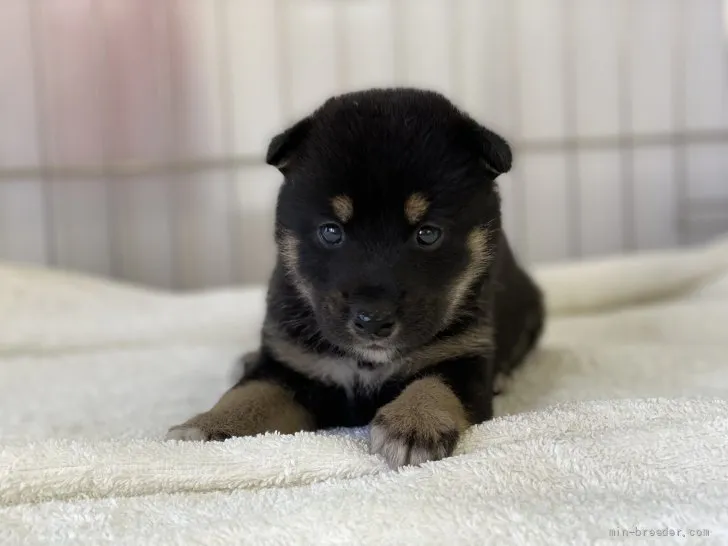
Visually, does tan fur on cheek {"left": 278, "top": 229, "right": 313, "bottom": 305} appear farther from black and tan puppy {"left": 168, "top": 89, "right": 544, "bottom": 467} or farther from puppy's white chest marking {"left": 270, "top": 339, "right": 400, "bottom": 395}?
puppy's white chest marking {"left": 270, "top": 339, "right": 400, "bottom": 395}

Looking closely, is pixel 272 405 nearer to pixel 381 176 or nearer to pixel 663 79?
pixel 381 176

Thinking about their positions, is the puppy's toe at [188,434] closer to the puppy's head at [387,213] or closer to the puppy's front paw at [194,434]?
the puppy's front paw at [194,434]

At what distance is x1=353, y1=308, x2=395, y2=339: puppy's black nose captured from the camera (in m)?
1.28

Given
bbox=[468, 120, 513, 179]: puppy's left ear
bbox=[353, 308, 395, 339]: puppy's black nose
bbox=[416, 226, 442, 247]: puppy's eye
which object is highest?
bbox=[468, 120, 513, 179]: puppy's left ear

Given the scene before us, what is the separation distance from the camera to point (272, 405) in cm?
148

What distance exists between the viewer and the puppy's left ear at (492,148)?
56.5 inches

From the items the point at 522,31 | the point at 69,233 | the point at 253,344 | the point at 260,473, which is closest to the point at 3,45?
the point at 69,233

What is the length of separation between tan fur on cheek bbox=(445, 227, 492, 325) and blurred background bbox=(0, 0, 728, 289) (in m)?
2.13

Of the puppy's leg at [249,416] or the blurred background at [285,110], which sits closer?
the puppy's leg at [249,416]

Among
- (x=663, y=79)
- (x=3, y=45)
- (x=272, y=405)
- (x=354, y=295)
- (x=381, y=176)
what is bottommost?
(x=272, y=405)

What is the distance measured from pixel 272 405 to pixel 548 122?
8.51ft

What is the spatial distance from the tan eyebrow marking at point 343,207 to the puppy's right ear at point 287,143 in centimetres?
18

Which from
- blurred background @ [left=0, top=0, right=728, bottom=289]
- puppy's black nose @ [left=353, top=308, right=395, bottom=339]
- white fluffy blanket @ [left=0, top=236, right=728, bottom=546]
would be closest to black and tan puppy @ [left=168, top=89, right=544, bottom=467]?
puppy's black nose @ [left=353, top=308, right=395, bottom=339]

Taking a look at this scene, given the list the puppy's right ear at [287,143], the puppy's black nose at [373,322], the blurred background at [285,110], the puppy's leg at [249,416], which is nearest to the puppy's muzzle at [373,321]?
the puppy's black nose at [373,322]
